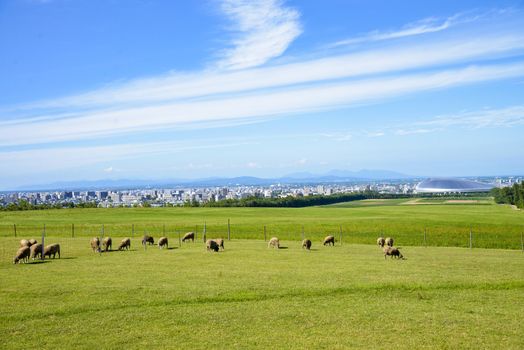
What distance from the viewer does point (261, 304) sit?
65.9ft

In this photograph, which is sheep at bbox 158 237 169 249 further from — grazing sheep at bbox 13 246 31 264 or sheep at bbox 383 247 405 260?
sheep at bbox 383 247 405 260

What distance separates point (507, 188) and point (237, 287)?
139700 millimetres

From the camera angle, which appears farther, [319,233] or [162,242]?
[319,233]

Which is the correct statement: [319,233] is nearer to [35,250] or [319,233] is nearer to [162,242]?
[162,242]

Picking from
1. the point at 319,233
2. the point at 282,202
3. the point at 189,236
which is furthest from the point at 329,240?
the point at 282,202

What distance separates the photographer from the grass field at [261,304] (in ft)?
50.9

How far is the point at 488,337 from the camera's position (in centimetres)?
1565

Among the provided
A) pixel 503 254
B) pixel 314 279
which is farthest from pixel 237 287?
pixel 503 254

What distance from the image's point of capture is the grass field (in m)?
15.5

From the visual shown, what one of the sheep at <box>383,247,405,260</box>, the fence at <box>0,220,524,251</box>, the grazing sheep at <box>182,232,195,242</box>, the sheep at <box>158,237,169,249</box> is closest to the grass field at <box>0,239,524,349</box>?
the sheep at <box>383,247,405,260</box>

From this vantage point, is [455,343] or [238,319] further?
[238,319]

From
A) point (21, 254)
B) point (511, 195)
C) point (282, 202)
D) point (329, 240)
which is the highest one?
point (21, 254)

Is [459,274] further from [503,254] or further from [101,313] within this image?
[101,313]

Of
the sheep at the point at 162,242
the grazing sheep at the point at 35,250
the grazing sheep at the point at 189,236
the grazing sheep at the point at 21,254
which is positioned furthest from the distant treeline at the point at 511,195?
the grazing sheep at the point at 21,254
